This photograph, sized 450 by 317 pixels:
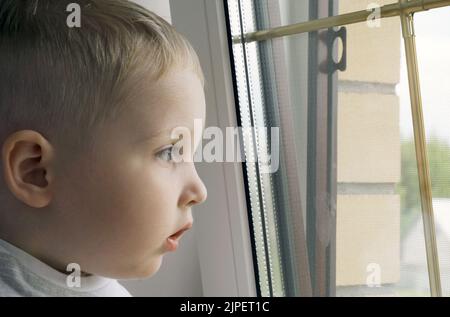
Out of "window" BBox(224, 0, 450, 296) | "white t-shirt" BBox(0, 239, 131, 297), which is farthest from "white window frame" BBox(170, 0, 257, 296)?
"white t-shirt" BBox(0, 239, 131, 297)

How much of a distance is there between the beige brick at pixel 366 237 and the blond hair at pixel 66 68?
31 centimetres

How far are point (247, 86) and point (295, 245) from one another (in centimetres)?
24

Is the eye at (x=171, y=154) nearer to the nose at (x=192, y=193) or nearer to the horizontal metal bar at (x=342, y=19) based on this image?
the nose at (x=192, y=193)

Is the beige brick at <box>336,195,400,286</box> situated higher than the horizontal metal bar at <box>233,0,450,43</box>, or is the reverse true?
the horizontal metal bar at <box>233,0,450,43</box>

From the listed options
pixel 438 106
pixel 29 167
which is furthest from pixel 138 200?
pixel 438 106

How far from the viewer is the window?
0.89 m

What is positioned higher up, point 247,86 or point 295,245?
point 247,86

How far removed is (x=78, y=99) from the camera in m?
0.86

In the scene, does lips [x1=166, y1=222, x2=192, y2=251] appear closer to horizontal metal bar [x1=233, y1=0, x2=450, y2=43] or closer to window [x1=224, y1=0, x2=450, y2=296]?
window [x1=224, y1=0, x2=450, y2=296]

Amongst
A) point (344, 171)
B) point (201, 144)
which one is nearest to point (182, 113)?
point (201, 144)

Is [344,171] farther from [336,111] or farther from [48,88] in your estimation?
[48,88]

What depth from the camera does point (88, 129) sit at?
856 millimetres

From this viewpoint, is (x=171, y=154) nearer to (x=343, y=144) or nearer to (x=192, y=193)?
(x=192, y=193)
